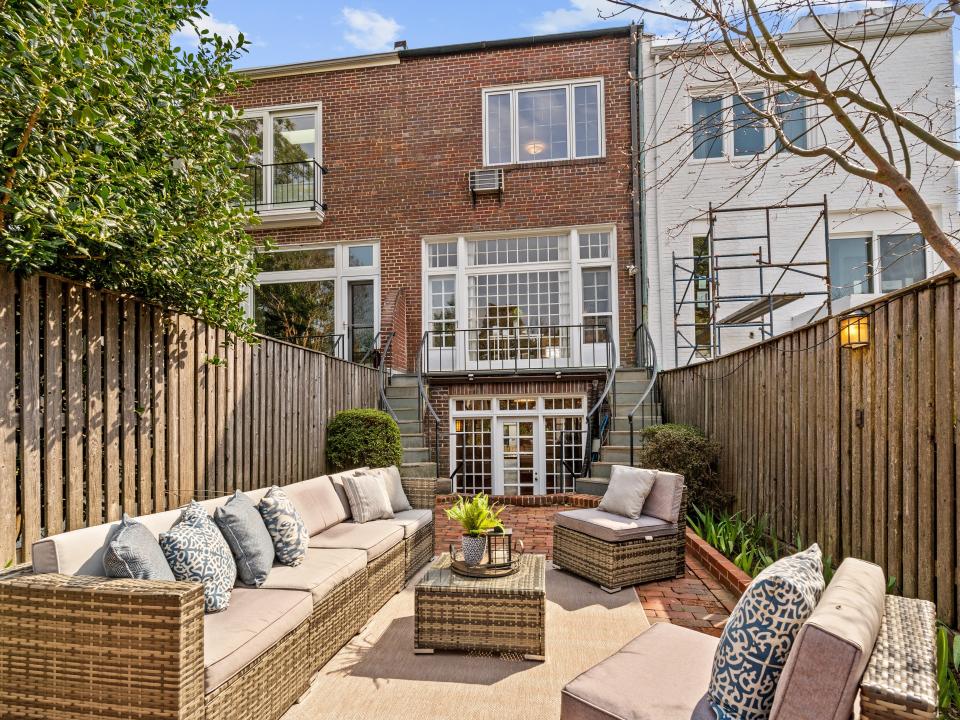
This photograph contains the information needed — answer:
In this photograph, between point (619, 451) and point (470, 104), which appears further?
point (470, 104)

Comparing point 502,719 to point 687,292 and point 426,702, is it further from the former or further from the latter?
point 687,292

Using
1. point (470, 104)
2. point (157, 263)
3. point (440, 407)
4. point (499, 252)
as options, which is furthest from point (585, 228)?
point (157, 263)

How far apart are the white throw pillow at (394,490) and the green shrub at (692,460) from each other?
2.74m

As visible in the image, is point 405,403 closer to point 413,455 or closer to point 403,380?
point 403,380

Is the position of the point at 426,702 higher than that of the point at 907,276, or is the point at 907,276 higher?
the point at 907,276

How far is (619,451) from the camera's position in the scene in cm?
784

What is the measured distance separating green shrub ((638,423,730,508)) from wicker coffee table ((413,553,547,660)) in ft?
10.5

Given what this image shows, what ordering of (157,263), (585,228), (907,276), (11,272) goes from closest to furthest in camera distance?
(11,272) < (157,263) < (907,276) < (585,228)

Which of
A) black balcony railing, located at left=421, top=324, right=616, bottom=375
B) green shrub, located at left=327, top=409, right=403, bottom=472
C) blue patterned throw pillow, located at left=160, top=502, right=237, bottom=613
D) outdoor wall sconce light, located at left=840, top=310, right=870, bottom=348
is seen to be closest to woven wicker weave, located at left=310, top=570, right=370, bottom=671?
blue patterned throw pillow, located at left=160, top=502, right=237, bottom=613

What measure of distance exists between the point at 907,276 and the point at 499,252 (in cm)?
654

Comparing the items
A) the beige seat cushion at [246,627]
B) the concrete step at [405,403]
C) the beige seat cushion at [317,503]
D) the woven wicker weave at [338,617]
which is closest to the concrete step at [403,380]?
the concrete step at [405,403]

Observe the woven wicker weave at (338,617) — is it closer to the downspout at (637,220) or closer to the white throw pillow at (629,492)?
the white throw pillow at (629,492)

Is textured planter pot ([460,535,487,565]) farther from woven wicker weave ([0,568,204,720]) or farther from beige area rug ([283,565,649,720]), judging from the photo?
woven wicker weave ([0,568,204,720])

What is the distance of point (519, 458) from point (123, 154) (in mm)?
7302
